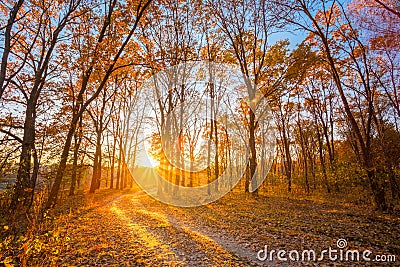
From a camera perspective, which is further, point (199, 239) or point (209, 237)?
point (209, 237)

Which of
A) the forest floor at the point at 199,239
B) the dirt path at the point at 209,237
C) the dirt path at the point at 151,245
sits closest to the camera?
the forest floor at the point at 199,239

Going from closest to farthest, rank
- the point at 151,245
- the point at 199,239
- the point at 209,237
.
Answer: the point at 151,245 < the point at 199,239 < the point at 209,237

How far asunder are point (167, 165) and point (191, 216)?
457 inches

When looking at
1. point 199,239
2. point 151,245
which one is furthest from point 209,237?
point 151,245

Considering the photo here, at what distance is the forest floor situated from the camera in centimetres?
541

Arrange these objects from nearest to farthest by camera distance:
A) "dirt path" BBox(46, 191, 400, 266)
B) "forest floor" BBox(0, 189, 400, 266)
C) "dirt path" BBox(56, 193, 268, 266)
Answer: "forest floor" BBox(0, 189, 400, 266), "dirt path" BBox(56, 193, 268, 266), "dirt path" BBox(46, 191, 400, 266)

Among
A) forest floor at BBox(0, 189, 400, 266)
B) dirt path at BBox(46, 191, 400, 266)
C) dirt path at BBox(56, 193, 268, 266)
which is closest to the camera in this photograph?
forest floor at BBox(0, 189, 400, 266)

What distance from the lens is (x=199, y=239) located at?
289 inches

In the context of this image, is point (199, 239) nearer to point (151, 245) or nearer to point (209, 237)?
point (209, 237)

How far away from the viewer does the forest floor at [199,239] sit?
5.41m

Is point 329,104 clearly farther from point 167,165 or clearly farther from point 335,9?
point 167,165

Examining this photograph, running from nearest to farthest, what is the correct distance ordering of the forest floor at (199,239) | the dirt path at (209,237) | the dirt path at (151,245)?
the forest floor at (199,239), the dirt path at (151,245), the dirt path at (209,237)

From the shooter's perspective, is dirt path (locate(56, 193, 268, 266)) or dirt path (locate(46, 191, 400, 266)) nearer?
dirt path (locate(56, 193, 268, 266))

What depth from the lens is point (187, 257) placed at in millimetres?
5820
